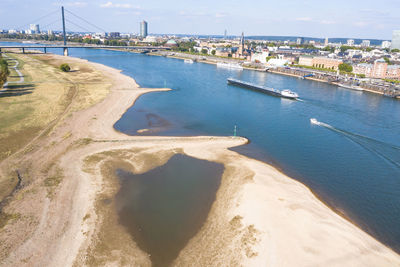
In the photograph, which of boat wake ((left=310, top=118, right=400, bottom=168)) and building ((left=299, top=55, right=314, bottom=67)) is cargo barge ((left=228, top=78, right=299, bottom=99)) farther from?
building ((left=299, top=55, right=314, bottom=67))

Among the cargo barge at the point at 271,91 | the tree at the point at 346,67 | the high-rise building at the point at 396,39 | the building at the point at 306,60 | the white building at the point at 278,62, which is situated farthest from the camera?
the high-rise building at the point at 396,39

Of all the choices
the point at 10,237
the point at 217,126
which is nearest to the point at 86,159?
the point at 10,237

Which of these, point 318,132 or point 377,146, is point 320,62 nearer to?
point 318,132

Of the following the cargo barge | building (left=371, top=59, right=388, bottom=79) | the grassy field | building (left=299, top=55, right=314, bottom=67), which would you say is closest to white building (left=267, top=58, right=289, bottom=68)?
building (left=299, top=55, right=314, bottom=67)

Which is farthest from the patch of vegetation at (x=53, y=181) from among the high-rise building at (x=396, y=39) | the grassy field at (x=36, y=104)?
the high-rise building at (x=396, y=39)

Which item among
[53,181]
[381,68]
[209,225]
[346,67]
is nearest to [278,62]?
[346,67]

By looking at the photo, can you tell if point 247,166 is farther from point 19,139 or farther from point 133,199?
point 19,139

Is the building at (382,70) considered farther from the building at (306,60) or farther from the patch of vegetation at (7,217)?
the patch of vegetation at (7,217)
